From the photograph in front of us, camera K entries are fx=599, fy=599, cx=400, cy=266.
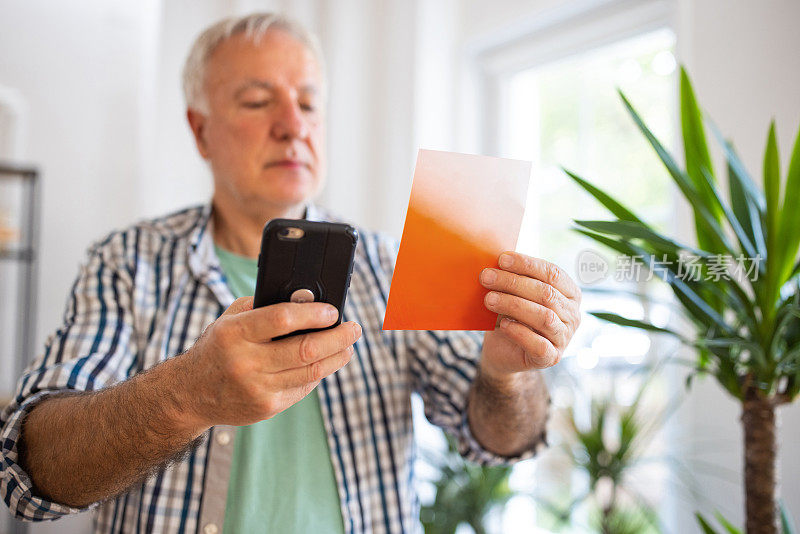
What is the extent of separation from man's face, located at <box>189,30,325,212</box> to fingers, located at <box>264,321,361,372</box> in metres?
0.62

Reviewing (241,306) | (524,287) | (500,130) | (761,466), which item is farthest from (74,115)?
(761,466)

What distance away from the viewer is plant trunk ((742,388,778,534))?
3.34 feet

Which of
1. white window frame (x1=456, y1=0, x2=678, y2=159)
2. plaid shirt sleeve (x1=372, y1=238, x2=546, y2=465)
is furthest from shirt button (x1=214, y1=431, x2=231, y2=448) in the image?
white window frame (x1=456, y1=0, x2=678, y2=159)

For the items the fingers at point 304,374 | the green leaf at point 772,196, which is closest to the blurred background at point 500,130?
the green leaf at point 772,196

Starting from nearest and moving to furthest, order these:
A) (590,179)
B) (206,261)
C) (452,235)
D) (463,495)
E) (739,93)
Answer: (452,235), (206,261), (739,93), (463,495), (590,179)

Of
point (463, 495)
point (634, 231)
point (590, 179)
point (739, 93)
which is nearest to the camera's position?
point (634, 231)

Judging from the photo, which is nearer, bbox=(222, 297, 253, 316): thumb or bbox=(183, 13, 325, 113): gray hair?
bbox=(222, 297, 253, 316): thumb

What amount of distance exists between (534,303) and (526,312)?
0.02 metres

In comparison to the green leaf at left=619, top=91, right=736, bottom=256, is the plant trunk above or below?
below

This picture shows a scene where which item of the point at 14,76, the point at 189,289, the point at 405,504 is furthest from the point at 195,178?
the point at 405,504

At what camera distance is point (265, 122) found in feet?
3.96

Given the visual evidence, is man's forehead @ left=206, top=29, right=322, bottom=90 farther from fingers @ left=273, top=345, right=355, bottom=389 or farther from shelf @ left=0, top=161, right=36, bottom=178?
shelf @ left=0, top=161, right=36, bottom=178

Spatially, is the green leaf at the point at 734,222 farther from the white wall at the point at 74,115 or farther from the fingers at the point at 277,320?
the white wall at the point at 74,115

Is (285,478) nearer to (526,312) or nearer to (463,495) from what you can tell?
(526,312)
